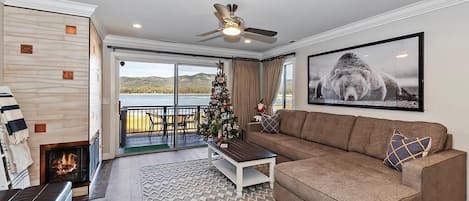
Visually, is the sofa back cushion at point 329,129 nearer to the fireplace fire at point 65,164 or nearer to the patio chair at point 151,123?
the fireplace fire at point 65,164

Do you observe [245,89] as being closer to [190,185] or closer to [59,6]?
[190,185]

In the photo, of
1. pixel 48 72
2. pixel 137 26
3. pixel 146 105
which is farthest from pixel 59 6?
pixel 146 105

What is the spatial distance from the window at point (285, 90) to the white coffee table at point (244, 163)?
204 centimetres

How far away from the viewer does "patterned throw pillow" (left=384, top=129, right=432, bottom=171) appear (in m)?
2.19

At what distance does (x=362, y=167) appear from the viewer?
2381 millimetres

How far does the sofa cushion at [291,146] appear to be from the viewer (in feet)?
10.1

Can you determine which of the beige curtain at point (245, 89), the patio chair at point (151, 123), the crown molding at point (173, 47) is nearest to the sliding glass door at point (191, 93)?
the crown molding at point (173, 47)

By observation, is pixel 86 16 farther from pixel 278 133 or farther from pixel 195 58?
pixel 278 133

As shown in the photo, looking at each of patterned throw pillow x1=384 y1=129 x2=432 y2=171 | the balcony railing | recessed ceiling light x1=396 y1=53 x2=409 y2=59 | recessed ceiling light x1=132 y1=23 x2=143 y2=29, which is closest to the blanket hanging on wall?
recessed ceiling light x1=132 y1=23 x2=143 y2=29

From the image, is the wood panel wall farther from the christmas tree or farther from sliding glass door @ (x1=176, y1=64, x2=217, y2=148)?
sliding glass door @ (x1=176, y1=64, x2=217, y2=148)

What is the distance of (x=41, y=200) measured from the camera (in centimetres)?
149

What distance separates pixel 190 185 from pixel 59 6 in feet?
9.16

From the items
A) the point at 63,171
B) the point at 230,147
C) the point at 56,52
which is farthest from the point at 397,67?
the point at 63,171

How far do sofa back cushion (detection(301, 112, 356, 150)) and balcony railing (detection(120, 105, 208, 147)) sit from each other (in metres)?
2.73
